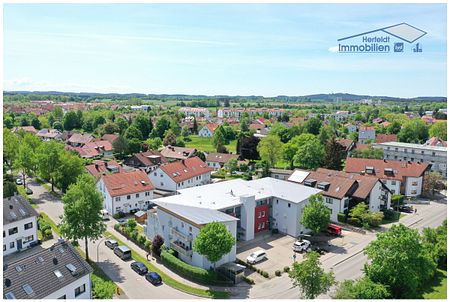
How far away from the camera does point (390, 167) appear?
192 feet

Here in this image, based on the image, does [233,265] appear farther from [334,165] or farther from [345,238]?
[334,165]

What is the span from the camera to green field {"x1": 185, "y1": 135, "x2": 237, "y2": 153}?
101869 mm

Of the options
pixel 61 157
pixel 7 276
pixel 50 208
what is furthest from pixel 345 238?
pixel 61 157

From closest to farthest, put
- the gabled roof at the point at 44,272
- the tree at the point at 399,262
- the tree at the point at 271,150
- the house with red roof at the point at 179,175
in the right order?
the gabled roof at the point at 44,272, the tree at the point at 399,262, the house with red roof at the point at 179,175, the tree at the point at 271,150

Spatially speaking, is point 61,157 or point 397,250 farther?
point 61,157

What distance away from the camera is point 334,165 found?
6606cm

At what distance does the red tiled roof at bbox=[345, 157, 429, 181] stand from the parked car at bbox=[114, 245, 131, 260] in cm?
3864

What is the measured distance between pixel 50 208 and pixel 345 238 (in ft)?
119

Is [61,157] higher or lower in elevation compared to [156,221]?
higher

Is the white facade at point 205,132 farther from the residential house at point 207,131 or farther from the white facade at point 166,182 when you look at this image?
the white facade at point 166,182

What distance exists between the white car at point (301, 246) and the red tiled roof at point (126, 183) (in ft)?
68.8

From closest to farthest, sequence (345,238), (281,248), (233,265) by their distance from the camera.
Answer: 1. (233,265)
2. (281,248)
3. (345,238)

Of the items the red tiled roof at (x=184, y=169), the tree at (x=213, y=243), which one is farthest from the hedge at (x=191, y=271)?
the red tiled roof at (x=184, y=169)

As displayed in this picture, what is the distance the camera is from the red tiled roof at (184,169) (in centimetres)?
5604
